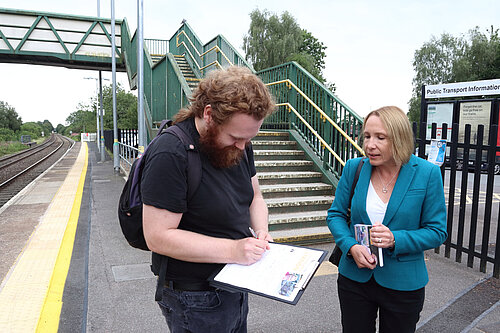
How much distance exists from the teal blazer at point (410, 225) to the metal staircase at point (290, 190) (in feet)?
10.6

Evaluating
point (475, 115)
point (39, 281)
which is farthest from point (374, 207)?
point (475, 115)

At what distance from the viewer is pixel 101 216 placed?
737cm

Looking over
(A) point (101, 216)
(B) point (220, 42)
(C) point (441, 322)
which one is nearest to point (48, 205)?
(A) point (101, 216)

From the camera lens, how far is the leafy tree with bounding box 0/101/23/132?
241ft

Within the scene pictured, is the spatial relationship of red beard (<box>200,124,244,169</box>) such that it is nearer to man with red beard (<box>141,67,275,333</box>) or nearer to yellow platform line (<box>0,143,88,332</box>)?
man with red beard (<box>141,67,275,333</box>)

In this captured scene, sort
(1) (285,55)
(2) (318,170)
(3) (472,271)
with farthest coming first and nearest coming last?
(1) (285,55) < (2) (318,170) < (3) (472,271)

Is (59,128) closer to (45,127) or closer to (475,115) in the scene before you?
(45,127)

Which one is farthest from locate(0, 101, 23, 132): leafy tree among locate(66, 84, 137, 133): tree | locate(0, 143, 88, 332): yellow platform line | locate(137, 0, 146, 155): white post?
locate(0, 143, 88, 332): yellow platform line

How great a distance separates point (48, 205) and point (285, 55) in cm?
2976

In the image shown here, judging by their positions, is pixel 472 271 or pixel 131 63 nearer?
pixel 472 271

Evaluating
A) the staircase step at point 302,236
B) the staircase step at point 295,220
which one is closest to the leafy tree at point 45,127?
the staircase step at point 295,220

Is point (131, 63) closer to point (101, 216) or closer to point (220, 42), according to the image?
point (220, 42)

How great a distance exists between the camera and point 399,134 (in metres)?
2.09

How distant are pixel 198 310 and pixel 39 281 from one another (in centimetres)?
343
